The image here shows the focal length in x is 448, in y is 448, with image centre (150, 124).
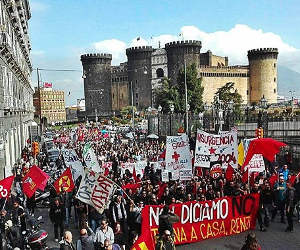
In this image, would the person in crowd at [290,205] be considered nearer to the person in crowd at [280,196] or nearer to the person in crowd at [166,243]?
the person in crowd at [280,196]

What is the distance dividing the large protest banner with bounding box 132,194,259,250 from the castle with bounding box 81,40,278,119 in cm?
8382

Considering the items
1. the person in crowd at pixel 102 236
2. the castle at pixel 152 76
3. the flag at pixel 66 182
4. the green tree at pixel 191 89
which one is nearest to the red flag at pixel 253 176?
the flag at pixel 66 182

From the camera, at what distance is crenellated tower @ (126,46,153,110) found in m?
98.3

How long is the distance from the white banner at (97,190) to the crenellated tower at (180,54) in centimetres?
8338

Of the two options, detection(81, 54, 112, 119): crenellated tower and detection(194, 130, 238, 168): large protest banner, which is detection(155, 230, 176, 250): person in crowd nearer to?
detection(194, 130, 238, 168): large protest banner

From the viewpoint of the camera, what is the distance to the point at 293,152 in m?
20.0

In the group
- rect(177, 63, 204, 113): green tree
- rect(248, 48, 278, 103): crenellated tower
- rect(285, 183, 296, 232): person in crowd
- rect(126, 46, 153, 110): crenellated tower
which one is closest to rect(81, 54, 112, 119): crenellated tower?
rect(126, 46, 153, 110): crenellated tower

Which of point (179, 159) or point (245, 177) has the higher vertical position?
point (179, 159)

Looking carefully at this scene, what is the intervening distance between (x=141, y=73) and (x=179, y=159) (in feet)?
285

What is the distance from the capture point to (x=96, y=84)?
103250 millimetres

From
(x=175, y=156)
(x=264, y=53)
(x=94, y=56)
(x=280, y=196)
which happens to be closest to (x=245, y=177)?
(x=280, y=196)

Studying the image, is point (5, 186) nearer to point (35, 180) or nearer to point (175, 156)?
point (35, 180)

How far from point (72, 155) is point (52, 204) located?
14.1 ft

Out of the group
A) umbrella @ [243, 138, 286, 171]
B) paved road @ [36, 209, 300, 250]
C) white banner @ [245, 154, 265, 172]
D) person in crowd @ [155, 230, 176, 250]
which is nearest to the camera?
person in crowd @ [155, 230, 176, 250]
